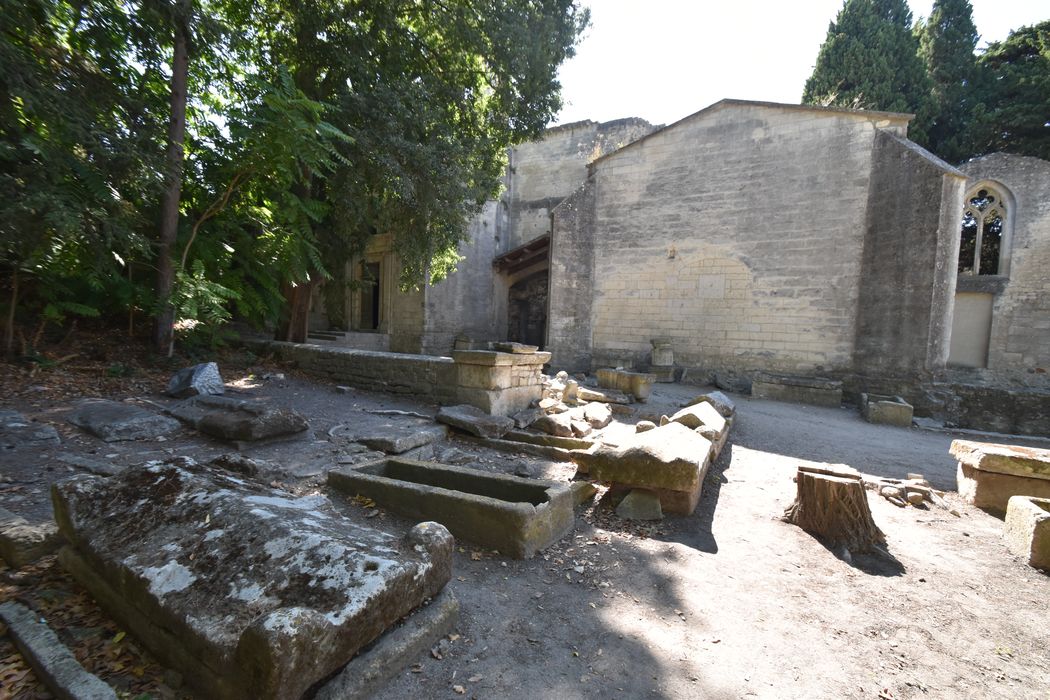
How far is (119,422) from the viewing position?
3.99 meters

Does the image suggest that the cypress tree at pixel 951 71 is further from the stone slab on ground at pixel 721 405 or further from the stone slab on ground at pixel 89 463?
the stone slab on ground at pixel 89 463

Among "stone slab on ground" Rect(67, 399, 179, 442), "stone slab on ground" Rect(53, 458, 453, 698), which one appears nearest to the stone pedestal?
"stone slab on ground" Rect(67, 399, 179, 442)

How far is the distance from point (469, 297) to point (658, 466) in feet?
42.7

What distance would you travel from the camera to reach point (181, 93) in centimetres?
609

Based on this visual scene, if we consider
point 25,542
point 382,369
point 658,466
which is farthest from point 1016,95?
point 25,542

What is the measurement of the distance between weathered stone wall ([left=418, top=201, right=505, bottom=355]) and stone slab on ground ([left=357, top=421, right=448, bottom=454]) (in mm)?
9352

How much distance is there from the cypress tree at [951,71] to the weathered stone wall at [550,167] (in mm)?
11234

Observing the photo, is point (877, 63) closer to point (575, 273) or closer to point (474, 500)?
point (575, 273)

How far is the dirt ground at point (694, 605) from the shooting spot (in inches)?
70.1

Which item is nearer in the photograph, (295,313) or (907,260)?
(907,260)

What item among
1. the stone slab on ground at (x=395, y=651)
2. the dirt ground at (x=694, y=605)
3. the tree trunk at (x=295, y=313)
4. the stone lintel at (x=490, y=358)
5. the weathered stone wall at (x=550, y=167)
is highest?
the weathered stone wall at (x=550, y=167)

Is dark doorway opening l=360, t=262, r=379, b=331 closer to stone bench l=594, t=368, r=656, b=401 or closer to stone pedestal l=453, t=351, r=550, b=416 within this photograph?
stone bench l=594, t=368, r=656, b=401

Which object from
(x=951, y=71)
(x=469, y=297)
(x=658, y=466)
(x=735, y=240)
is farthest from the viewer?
(x=951, y=71)

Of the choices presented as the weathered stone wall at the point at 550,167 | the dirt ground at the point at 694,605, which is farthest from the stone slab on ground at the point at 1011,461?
the weathered stone wall at the point at 550,167
